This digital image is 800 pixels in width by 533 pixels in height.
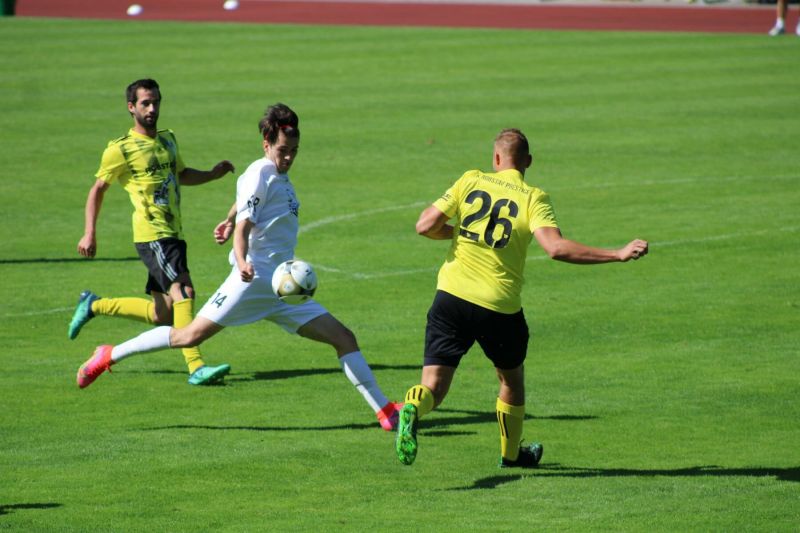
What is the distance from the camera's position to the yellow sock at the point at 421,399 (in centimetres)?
841

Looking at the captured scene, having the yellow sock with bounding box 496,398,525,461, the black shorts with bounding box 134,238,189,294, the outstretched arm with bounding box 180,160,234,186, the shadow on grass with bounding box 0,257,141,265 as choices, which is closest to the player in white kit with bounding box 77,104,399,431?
the yellow sock with bounding box 496,398,525,461

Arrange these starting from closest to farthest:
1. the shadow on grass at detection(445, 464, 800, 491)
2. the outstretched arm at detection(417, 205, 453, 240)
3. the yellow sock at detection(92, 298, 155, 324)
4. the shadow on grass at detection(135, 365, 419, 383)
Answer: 1. the outstretched arm at detection(417, 205, 453, 240)
2. the shadow on grass at detection(445, 464, 800, 491)
3. the shadow on grass at detection(135, 365, 419, 383)
4. the yellow sock at detection(92, 298, 155, 324)

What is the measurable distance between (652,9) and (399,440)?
36.4 meters

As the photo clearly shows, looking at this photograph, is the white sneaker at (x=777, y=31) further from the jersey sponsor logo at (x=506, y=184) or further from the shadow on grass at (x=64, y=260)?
the jersey sponsor logo at (x=506, y=184)

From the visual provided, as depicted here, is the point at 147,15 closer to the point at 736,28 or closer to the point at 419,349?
the point at 736,28

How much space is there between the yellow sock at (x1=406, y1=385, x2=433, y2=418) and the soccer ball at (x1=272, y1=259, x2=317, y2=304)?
116 cm

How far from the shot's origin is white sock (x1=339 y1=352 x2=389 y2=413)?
952 centimetres

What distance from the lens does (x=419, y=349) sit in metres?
12.4

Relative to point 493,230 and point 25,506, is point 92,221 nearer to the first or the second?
point 25,506

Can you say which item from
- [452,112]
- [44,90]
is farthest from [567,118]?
[44,90]

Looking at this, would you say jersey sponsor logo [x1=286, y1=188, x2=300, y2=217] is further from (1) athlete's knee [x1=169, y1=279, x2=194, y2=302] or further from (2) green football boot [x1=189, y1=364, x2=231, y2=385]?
(2) green football boot [x1=189, y1=364, x2=231, y2=385]

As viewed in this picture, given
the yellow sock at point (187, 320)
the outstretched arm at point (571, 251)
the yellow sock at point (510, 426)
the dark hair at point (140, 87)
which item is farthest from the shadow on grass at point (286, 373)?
the outstretched arm at point (571, 251)

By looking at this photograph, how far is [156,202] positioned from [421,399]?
3.90 m

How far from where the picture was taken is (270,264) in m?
9.65
